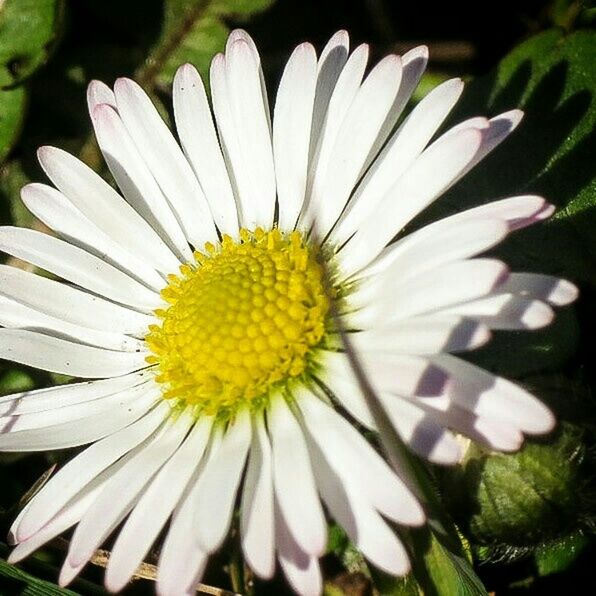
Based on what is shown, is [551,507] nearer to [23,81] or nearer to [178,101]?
[178,101]

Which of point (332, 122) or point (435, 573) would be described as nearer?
point (435, 573)

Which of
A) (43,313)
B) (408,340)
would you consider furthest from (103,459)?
(408,340)

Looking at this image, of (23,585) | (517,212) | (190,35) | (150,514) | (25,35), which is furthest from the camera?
(190,35)

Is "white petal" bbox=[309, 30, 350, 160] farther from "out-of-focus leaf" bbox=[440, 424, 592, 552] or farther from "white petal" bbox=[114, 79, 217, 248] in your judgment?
"out-of-focus leaf" bbox=[440, 424, 592, 552]

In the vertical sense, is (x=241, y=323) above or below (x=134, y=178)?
below

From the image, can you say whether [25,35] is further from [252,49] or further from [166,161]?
[252,49]

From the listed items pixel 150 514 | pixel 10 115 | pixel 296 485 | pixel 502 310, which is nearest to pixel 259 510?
pixel 296 485

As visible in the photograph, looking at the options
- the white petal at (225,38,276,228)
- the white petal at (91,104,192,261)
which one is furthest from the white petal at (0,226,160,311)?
the white petal at (225,38,276,228)

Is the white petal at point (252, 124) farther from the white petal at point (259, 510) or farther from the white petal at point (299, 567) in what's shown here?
the white petal at point (299, 567)
